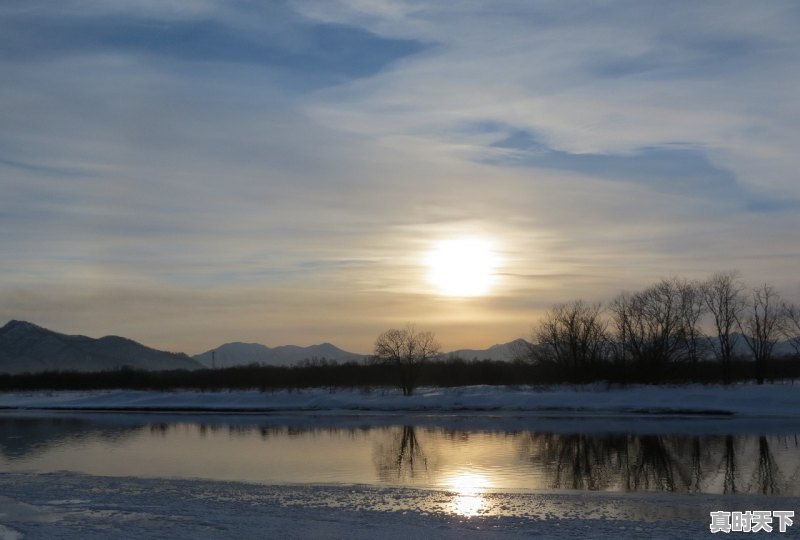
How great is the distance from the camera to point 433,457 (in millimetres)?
26547

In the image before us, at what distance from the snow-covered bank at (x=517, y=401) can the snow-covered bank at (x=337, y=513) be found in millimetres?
26002

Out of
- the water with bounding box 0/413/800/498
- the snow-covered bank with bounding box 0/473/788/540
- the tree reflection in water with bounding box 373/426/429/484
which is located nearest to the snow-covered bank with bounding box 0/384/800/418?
the water with bounding box 0/413/800/498

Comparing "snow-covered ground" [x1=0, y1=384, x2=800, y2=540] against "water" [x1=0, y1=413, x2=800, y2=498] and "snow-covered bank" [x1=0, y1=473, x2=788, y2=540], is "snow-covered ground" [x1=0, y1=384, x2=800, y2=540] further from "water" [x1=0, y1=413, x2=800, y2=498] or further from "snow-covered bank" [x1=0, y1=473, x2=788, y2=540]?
"water" [x1=0, y1=413, x2=800, y2=498]

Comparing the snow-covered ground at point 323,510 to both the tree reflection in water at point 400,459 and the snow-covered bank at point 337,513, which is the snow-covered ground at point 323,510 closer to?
the snow-covered bank at point 337,513

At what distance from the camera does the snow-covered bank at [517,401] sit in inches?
1700

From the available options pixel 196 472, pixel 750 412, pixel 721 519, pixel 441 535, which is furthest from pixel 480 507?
pixel 750 412

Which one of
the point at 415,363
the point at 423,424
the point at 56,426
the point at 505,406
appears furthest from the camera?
the point at 415,363

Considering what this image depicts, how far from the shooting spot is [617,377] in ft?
194

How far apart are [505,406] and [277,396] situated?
21524 mm

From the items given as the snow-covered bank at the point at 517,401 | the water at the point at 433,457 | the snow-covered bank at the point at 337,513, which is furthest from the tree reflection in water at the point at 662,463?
the snow-covered bank at the point at 517,401

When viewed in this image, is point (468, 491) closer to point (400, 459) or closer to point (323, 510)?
point (323, 510)

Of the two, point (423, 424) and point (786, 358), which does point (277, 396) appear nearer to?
point (423, 424)

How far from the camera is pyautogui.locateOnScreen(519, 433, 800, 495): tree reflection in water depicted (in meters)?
19.9

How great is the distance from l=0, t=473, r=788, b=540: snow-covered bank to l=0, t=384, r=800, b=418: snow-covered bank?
26.0m
